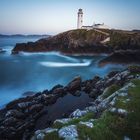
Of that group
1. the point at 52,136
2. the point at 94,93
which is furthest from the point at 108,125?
the point at 94,93

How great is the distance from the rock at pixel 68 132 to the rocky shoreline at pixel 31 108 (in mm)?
7128

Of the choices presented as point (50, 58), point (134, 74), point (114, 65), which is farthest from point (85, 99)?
point (50, 58)

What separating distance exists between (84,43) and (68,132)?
70879 mm

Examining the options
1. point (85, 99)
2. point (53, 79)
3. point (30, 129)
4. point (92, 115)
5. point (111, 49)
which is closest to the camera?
point (92, 115)

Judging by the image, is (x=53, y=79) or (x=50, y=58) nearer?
(x=53, y=79)

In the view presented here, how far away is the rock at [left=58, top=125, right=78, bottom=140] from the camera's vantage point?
35.0ft

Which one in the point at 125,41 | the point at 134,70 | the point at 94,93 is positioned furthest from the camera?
the point at 125,41

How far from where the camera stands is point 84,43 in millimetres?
80625

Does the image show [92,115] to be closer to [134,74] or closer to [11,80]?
[134,74]

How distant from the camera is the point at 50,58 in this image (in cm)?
6912

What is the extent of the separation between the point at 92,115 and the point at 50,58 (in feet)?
182

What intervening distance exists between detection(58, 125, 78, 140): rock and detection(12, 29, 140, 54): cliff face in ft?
210

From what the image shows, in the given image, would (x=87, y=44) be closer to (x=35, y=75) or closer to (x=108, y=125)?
(x=35, y=75)

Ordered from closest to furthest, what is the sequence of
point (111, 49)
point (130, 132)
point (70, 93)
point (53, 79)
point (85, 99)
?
point (130, 132)
point (85, 99)
point (70, 93)
point (53, 79)
point (111, 49)
